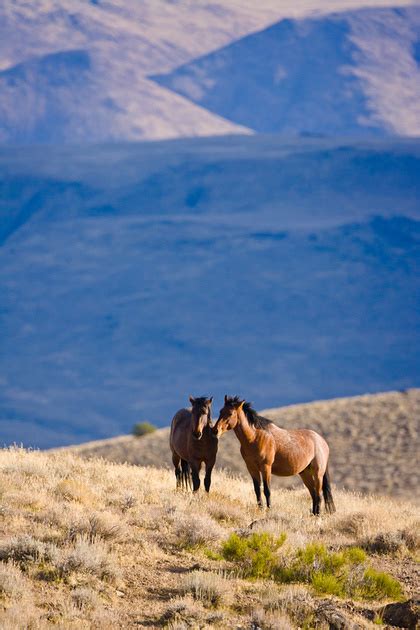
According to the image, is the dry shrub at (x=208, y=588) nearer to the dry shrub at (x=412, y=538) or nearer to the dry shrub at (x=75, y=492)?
the dry shrub at (x=75, y=492)

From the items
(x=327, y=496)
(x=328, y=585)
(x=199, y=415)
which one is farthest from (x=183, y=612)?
(x=327, y=496)

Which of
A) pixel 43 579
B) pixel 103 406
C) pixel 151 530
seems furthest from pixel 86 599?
pixel 103 406

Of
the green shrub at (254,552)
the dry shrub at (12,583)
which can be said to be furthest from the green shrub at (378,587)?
the dry shrub at (12,583)

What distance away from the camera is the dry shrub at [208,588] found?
938 centimetres

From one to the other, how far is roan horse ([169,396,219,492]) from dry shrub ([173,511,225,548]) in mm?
2094

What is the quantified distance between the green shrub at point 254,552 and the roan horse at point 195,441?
2.70m

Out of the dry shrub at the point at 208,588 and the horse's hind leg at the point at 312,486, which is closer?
the dry shrub at the point at 208,588

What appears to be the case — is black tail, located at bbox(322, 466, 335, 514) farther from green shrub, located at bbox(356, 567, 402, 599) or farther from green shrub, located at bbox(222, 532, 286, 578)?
green shrub, located at bbox(356, 567, 402, 599)

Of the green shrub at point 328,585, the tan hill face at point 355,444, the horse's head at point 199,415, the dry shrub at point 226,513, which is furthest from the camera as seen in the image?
the tan hill face at point 355,444

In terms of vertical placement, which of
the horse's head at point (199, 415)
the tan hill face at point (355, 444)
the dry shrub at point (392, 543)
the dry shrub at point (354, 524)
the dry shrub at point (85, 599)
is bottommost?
the tan hill face at point (355, 444)

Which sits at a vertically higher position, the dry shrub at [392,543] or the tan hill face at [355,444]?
the dry shrub at [392,543]

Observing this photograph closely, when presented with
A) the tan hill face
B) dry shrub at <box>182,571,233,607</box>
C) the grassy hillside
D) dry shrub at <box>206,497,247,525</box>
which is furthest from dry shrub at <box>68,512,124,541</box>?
the tan hill face

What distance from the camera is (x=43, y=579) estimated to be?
30.9 ft

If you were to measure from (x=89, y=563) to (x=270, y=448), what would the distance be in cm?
471
